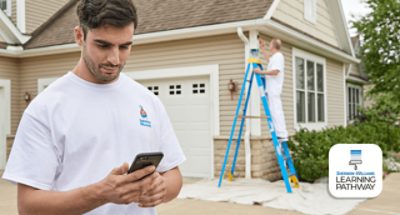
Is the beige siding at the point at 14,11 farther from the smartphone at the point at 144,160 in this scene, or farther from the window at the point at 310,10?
the smartphone at the point at 144,160

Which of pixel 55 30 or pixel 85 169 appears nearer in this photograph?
pixel 85 169

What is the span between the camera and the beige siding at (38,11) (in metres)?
12.5

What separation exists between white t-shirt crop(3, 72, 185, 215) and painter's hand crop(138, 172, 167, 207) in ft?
0.36

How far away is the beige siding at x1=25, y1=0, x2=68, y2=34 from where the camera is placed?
1255cm

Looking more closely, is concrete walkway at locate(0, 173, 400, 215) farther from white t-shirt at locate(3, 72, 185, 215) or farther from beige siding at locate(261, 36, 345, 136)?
white t-shirt at locate(3, 72, 185, 215)

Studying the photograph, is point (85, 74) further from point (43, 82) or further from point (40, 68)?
point (40, 68)

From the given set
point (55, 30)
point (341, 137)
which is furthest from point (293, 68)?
point (55, 30)

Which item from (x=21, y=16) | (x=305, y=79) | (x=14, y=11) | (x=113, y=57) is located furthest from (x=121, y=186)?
(x=14, y=11)

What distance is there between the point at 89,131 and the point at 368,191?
5920 millimetres

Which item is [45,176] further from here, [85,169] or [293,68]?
[293,68]

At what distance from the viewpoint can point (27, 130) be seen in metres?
1.52

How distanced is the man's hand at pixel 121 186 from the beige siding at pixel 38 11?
1183 cm

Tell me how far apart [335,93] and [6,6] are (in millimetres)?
9791

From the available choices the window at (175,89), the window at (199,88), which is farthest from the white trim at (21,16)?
the window at (199,88)
